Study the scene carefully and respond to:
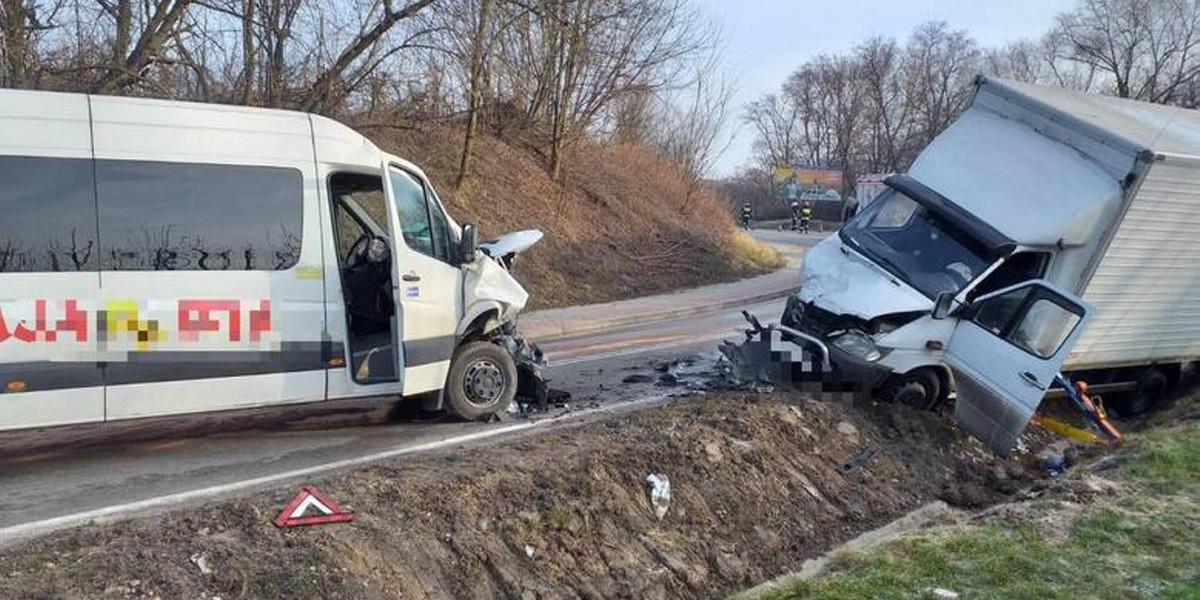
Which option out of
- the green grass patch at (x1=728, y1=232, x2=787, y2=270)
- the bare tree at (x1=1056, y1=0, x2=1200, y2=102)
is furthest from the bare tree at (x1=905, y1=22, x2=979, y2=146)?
the green grass patch at (x1=728, y1=232, x2=787, y2=270)

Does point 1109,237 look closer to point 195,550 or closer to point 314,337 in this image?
point 314,337

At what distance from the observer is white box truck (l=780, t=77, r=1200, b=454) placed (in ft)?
27.1

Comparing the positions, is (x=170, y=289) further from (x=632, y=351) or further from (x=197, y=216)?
(x=632, y=351)

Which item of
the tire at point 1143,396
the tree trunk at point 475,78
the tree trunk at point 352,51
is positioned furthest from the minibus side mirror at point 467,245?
the tree trunk at point 475,78

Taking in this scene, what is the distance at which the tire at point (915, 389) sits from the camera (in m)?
8.68

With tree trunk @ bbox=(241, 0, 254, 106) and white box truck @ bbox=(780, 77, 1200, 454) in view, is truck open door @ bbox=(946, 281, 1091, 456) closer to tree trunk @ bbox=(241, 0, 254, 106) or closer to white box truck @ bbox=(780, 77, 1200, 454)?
white box truck @ bbox=(780, 77, 1200, 454)

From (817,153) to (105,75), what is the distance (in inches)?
3698

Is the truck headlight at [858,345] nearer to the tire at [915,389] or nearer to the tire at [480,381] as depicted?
the tire at [915,389]

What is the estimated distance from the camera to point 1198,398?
1079 centimetres

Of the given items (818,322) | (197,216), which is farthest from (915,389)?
(197,216)

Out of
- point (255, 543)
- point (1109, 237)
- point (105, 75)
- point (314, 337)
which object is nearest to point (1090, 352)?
point (1109, 237)

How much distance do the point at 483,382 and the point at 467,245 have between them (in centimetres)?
126

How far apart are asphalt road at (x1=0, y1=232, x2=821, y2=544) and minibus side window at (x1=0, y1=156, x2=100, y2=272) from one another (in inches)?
58.6

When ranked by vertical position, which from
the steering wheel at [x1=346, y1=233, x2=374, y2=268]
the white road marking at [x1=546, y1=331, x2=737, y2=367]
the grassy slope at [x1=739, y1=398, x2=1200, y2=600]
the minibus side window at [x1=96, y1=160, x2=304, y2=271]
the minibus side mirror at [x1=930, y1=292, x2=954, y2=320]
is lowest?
the white road marking at [x1=546, y1=331, x2=737, y2=367]
